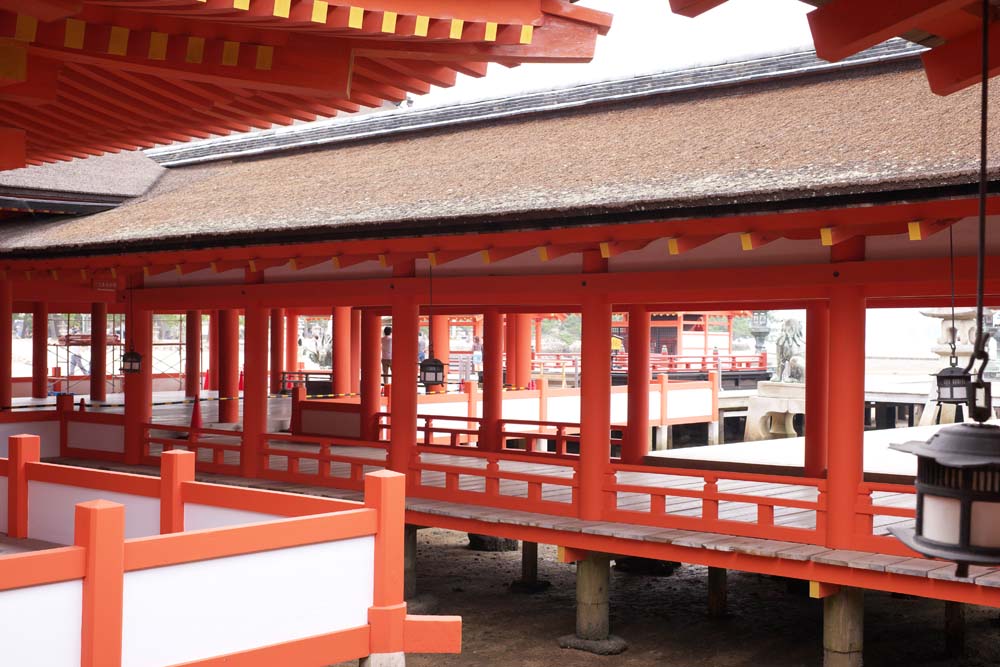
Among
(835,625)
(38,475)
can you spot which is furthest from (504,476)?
(38,475)

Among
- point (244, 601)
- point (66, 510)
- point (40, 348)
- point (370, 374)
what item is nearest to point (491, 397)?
point (370, 374)

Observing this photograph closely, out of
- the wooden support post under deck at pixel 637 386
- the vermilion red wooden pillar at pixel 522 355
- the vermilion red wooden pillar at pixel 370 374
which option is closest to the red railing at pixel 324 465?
the vermilion red wooden pillar at pixel 370 374

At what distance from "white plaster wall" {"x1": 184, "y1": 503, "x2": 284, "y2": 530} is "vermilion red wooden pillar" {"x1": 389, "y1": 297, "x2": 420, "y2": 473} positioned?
4.81 meters

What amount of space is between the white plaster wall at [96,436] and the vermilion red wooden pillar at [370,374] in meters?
3.71

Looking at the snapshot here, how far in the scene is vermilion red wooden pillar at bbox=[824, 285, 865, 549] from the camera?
360 inches

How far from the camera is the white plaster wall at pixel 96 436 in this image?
15703 mm

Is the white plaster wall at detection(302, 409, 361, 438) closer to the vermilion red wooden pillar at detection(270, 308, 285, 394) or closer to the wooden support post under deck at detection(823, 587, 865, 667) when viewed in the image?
the vermilion red wooden pillar at detection(270, 308, 285, 394)

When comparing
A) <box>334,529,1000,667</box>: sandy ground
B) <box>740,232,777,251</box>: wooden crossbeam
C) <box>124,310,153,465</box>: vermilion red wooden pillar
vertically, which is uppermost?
<box>740,232,777,251</box>: wooden crossbeam

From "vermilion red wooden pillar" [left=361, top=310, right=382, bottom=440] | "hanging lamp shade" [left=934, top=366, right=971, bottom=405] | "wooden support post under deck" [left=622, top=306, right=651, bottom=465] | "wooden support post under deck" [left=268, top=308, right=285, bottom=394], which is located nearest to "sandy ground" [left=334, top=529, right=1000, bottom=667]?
"wooden support post under deck" [left=622, top=306, right=651, bottom=465]

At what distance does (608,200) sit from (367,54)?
3.61 meters

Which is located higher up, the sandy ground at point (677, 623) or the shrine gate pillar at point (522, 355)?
the shrine gate pillar at point (522, 355)

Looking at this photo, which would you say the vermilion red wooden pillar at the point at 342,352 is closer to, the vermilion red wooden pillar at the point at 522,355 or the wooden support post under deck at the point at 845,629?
the vermilion red wooden pillar at the point at 522,355

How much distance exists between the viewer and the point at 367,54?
21.4 ft

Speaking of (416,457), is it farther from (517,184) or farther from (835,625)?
(835,625)
